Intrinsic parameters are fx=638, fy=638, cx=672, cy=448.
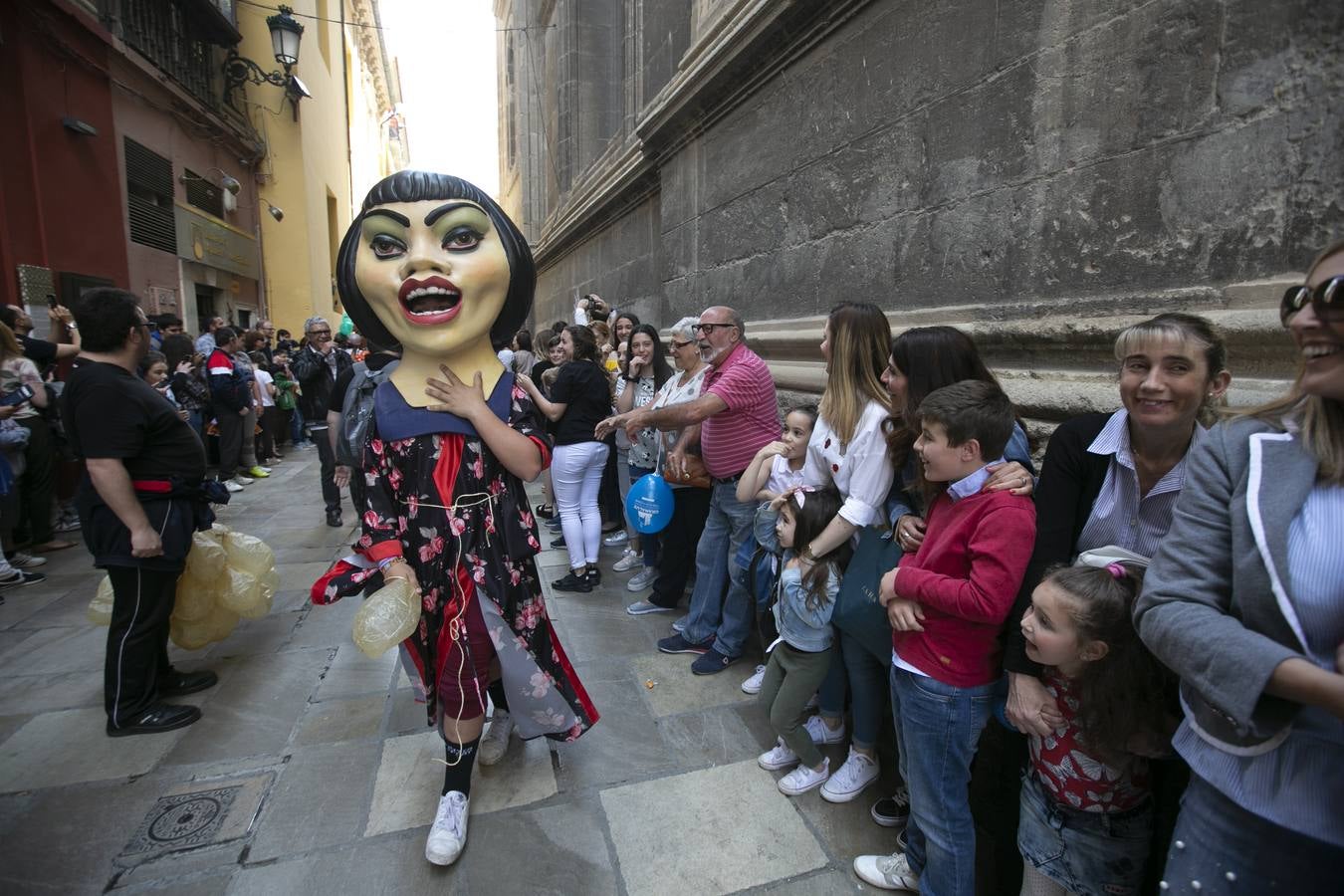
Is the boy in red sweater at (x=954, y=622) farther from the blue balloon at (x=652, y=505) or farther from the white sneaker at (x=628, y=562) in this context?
the white sneaker at (x=628, y=562)

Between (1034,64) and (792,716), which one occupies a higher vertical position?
(1034,64)

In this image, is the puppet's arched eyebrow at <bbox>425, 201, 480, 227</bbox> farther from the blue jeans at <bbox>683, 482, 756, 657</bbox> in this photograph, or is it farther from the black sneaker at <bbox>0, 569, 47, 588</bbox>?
the black sneaker at <bbox>0, 569, 47, 588</bbox>

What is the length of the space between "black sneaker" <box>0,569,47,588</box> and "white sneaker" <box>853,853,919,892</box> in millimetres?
5447

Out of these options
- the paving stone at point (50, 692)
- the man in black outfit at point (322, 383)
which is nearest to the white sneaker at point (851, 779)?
the paving stone at point (50, 692)

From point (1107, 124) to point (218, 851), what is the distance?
367 centimetres

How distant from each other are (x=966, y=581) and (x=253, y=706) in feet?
9.91

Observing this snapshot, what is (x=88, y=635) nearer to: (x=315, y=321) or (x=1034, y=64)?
(x=315, y=321)

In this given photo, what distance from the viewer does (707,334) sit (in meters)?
3.17

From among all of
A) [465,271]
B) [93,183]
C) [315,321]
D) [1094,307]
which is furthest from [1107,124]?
[93,183]

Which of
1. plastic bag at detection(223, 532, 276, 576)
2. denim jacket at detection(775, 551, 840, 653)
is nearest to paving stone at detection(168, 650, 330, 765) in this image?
plastic bag at detection(223, 532, 276, 576)

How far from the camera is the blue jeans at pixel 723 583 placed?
10.2 ft

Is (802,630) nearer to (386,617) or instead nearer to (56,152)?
(386,617)

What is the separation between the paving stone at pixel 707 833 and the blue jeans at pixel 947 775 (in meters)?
0.46

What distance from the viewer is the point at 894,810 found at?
2139mm
